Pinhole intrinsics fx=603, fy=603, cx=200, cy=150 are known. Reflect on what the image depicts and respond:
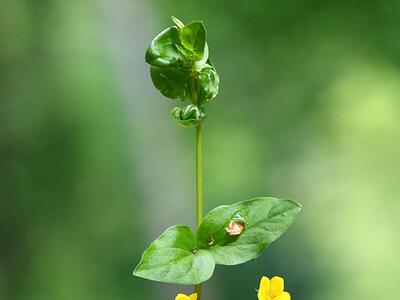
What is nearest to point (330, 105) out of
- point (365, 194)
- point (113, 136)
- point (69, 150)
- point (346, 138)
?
point (346, 138)

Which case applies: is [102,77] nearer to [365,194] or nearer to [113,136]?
[113,136]

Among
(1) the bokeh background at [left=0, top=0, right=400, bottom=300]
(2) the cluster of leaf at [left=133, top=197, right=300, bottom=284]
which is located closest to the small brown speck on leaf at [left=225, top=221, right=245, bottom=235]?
(2) the cluster of leaf at [left=133, top=197, right=300, bottom=284]

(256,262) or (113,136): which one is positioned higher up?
(113,136)

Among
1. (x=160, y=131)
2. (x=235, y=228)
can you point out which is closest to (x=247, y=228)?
(x=235, y=228)

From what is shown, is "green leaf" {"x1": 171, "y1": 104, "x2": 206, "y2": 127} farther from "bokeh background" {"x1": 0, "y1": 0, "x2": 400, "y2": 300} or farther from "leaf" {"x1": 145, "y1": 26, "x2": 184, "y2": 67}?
"bokeh background" {"x1": 0, "y1": 0, "x2": 400, "y2": 300}

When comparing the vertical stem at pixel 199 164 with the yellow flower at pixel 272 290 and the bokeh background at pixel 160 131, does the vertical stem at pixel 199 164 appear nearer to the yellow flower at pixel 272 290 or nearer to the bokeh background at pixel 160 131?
the yellow flower at pixel 272 290

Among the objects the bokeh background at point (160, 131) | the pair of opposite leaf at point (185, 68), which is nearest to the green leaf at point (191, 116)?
the pair of opposite leaf at point (185, 68)

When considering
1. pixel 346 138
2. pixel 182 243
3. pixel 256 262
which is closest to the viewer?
pixel 182 243

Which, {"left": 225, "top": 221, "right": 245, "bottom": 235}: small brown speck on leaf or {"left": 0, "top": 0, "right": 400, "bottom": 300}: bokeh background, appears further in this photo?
{"left": 0, "top": 0, "right": 400, "bottom": 300}: bokeh background
